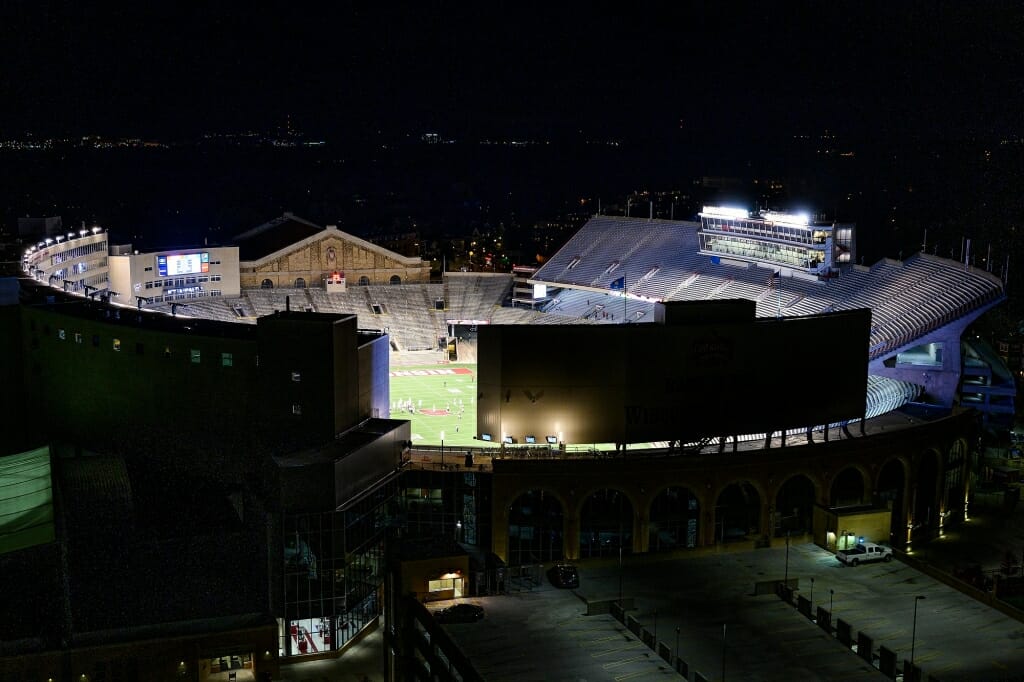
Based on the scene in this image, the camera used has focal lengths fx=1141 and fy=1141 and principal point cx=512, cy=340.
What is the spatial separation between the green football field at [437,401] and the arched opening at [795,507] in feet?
51.4

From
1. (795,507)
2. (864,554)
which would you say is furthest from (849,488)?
(864,554)

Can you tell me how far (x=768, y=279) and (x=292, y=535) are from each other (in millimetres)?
48967

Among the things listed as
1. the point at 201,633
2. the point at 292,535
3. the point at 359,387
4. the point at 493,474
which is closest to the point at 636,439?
the point at 493,474

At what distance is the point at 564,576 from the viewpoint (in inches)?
1580

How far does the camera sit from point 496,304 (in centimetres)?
9681

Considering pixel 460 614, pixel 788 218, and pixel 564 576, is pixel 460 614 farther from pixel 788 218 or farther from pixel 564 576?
pixel 788 218

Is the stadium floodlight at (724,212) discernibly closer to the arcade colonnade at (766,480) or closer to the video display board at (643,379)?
the arcade colonnade at (766,480)

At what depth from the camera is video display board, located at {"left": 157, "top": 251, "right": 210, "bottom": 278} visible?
275 feet

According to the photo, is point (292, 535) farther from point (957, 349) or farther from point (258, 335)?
point (957, 349)

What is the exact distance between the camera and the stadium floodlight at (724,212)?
84562 mm

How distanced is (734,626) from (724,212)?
5371 centimetres

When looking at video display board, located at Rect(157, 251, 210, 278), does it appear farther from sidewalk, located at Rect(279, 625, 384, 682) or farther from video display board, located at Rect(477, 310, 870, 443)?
sidewalk, located at Rect(279, 625, 384, 682)

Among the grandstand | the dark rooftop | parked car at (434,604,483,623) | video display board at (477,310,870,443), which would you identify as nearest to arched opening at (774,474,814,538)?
video display board at (477,310,870,443)

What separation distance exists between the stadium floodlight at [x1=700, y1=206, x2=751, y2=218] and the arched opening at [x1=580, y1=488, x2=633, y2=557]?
40912mm
